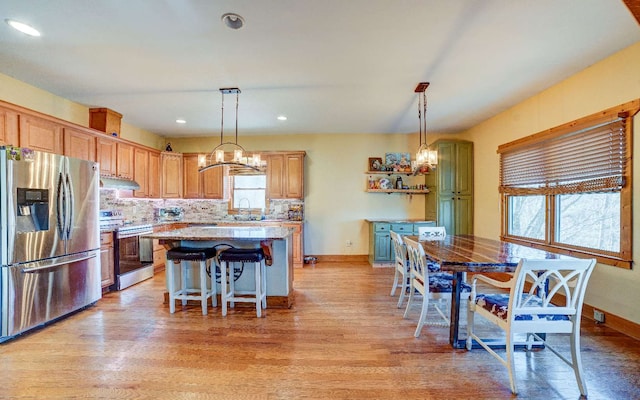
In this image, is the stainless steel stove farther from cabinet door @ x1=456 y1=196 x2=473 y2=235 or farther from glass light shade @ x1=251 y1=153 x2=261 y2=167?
cabinet door @ x1=456 y1=196 x2=473 y2=235

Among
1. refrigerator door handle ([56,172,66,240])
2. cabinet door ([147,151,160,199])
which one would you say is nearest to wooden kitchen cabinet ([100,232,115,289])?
refrigerator door handle ([56,172,66,240])

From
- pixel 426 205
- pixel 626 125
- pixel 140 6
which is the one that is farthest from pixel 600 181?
pixel 140 6

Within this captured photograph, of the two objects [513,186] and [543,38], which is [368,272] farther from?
[543,38]

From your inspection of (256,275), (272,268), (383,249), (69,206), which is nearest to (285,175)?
(383,249)

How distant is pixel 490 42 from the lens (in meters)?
2.43

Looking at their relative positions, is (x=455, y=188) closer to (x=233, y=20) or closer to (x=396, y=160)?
(x=396, y=160)

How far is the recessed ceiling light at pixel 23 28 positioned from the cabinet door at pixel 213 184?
334 cm

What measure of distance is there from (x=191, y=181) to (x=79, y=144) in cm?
200

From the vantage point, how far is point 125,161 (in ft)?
14.9

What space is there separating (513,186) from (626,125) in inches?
61.7

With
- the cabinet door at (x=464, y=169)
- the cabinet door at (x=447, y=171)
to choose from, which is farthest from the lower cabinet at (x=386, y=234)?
the cabinet door at (x=464, y=169)

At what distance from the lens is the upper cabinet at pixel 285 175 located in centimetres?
549

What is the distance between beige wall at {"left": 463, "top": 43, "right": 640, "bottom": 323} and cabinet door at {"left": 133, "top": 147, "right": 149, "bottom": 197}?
594 cm

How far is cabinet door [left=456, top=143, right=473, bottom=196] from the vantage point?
5.14 meters
